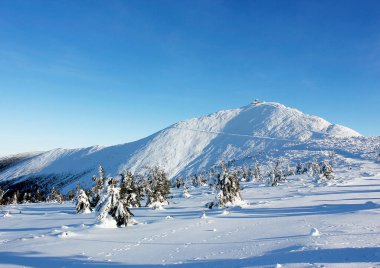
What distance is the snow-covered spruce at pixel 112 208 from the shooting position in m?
27.8

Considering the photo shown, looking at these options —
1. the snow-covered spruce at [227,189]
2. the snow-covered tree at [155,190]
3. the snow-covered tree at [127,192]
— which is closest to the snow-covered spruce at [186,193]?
the snow-covered tree at [127,192]

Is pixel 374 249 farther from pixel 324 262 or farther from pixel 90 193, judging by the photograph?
pixel 90 193

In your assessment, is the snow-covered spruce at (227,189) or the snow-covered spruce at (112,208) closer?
the snow-covered spruce at (112,208)

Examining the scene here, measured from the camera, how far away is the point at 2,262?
17.1 m

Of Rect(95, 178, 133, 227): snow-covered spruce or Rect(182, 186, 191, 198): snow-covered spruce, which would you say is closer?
Rect(95, 178, 133, 227): snow-covered spruce

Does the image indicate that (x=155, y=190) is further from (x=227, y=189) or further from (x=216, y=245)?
(x=216, y=245)

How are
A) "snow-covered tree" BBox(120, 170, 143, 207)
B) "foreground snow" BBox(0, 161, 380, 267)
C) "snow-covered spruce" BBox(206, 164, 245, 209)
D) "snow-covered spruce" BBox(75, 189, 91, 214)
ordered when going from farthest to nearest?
1. "snow-covered spruce" BBox(75, 189, 91, 214)
2. "snow-covered spruce" BBox(206, 164, 245, 209)
3. "snow-covered tree" BBox(120, 170, 143, 207)
4. "foreground snow" BBox(0, 161, 380, 267)

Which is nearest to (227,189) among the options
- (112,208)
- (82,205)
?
(112,208)

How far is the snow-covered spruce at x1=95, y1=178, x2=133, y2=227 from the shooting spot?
27.8 meters

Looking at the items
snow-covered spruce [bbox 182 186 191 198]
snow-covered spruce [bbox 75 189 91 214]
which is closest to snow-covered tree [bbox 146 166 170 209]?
snow-covered spruce [bbox 75 189 91 214]

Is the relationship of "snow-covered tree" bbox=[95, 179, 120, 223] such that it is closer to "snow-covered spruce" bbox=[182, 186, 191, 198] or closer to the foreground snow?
the foreground snow

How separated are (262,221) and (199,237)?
7091mm

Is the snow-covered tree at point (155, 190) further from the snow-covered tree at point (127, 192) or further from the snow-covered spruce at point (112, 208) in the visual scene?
the snow-covered spruce at point (112, 208)

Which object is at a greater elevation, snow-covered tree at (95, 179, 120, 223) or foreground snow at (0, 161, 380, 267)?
snow-covered tree at (95, 179, 120, 223)
